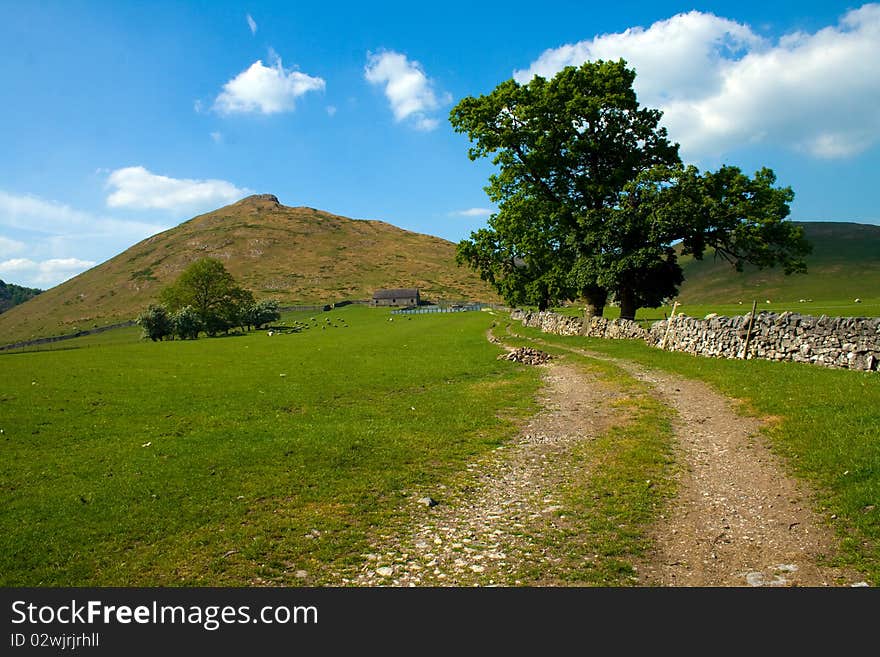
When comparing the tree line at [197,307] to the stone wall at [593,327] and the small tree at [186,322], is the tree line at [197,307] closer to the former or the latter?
the small tree at [186,322]

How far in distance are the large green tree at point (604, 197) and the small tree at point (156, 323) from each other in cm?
6911

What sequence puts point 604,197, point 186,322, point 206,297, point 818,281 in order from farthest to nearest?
point 818,281, point 206,297, point 186,322, point 604,197

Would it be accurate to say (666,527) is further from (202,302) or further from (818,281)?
(818,281)

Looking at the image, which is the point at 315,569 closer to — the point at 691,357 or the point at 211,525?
the point at 211,525

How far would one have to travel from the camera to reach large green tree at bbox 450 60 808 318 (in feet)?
115

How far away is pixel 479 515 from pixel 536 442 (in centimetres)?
519

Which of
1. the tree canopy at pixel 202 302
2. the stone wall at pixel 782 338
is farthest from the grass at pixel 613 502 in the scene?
the tree canopy at pixel 202 302

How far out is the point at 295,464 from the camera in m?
12.1

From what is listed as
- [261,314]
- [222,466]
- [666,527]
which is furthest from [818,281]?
[222,466]

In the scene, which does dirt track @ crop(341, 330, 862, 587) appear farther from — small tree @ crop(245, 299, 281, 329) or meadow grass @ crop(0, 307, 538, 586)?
small tree @ crop(245, 299, 281, 329)

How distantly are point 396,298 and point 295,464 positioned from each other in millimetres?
171934

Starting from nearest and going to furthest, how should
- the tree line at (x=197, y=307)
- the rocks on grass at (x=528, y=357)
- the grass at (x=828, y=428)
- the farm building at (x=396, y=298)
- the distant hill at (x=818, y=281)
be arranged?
the grass at (x=828, y=428) < the rocks on grass at (x=528, y=357) < the tree line at (x=197, y=307) < the distant hill at (x=818, y=281) < the farm building at (x=396, y=298)

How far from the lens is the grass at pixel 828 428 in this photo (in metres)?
7.93

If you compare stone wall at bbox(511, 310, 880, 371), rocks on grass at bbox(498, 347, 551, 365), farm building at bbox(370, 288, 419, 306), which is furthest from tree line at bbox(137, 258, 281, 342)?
farm building at bbox(370, 288, 419, 306)
